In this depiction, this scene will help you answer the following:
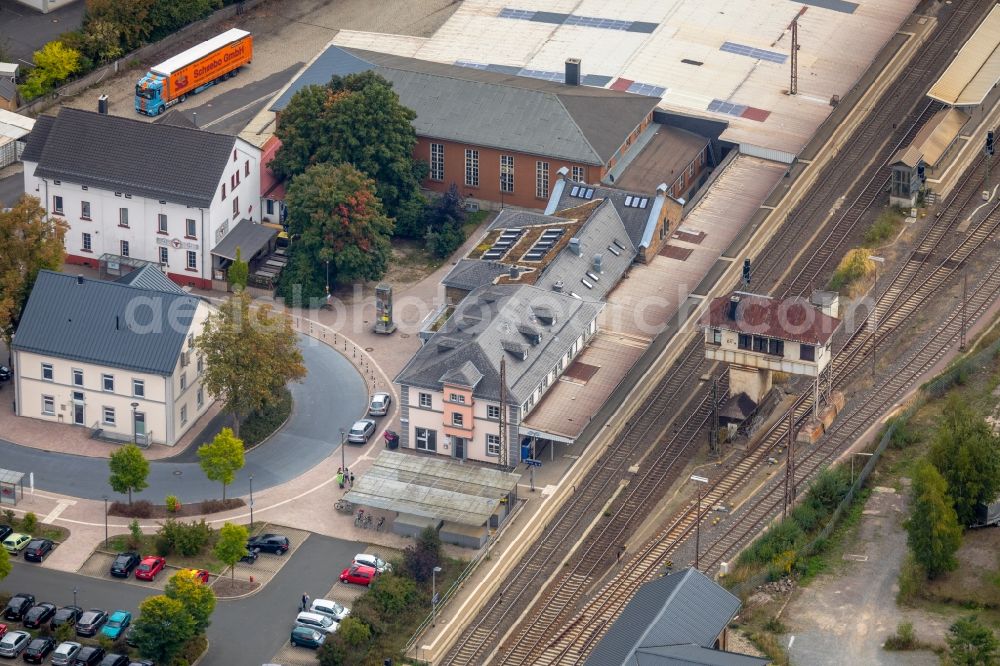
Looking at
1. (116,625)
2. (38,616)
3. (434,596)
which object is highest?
(434,596)

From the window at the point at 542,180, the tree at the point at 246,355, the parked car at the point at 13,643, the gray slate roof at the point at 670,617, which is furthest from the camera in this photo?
the window at the point at 542,180

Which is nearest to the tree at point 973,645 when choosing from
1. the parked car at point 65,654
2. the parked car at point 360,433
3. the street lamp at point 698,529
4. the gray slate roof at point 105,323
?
the street lamp at point 698,529

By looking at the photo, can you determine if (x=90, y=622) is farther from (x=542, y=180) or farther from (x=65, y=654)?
(x=542, y=180)

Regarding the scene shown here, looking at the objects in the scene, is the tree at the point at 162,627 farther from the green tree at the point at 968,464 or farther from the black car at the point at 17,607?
the green tree at the point at 968,464

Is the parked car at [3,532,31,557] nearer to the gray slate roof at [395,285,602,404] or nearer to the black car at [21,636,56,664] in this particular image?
the black car at [21,636,56,664]

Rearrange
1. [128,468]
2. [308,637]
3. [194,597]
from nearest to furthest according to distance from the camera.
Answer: [194,597] → [308,637] → [128,468]

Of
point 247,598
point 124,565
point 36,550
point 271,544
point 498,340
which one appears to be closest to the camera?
point 247,598

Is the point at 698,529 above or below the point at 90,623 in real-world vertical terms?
above

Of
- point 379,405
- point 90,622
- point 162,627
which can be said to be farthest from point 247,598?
point 379,405
